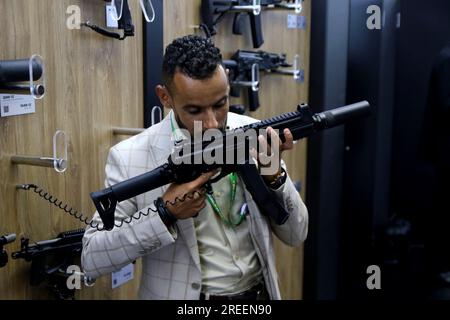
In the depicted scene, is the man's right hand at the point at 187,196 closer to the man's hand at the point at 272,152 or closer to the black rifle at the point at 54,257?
the man's hand at the point at 272,152

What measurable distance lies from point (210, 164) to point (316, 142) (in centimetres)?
156

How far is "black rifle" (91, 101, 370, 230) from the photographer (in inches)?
41.3

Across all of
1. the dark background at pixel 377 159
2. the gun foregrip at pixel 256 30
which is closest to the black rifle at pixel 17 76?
the gun foregrip at pixel 256 30

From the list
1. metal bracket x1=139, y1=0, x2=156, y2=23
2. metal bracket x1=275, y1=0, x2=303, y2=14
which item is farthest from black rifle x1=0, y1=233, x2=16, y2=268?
metal bracket x1=275, y1=0, x2=303, y2=14

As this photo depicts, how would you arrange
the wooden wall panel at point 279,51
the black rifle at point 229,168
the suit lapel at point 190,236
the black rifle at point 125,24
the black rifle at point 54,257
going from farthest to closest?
the wooden wall panel at point 279,51
the black rifle at point 125,24
the black rifle at point 54,257
the suit lapel at point 190,236
the black rifle at point 229,168

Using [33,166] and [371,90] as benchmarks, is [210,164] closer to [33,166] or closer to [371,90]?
[33,166]

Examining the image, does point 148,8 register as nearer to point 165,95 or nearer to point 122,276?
point 165,95

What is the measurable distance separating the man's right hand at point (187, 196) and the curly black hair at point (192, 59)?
0.68ft

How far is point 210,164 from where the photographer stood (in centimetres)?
109

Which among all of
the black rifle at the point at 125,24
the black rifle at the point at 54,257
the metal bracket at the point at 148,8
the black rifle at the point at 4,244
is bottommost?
the black rifle at the point at 54,257

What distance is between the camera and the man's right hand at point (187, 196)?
3.52 feet

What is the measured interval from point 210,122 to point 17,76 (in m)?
0.41

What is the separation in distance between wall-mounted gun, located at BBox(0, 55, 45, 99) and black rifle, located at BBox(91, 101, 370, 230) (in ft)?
0.86

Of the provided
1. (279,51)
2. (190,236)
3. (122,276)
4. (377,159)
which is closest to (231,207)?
(190,236)
